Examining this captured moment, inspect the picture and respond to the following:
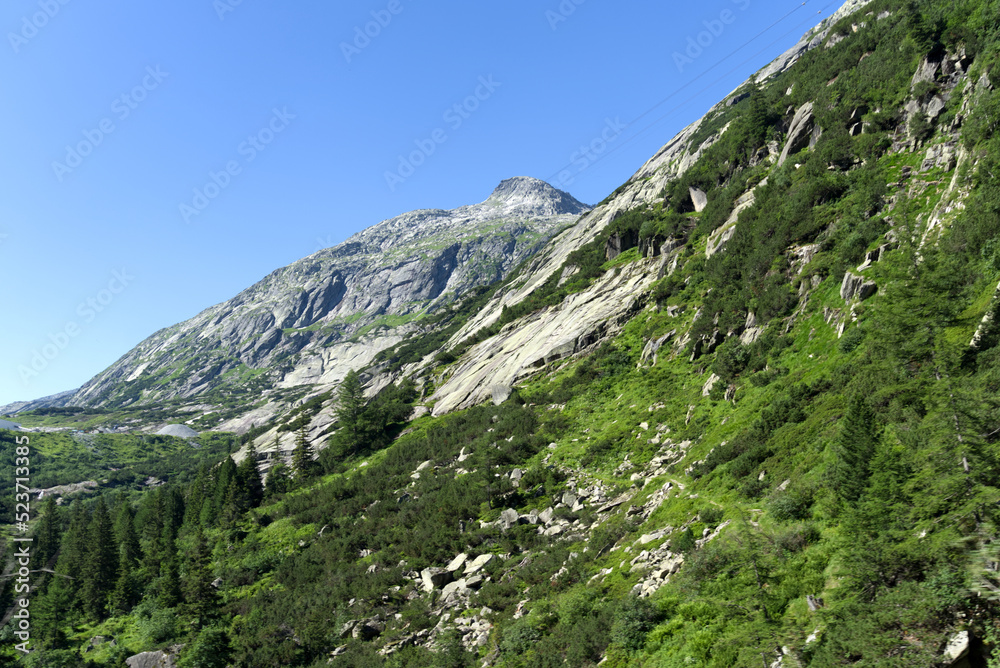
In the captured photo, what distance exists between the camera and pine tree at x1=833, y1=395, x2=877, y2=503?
491 inches

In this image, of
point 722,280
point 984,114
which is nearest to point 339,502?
point 722,280

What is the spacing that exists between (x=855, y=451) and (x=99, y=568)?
5841 cm

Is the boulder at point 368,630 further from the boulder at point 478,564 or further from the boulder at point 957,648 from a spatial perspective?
the boulder at point 957,648

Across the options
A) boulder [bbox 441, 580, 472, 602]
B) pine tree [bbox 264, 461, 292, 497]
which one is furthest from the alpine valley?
pine tree [bbox 264, 461, 292, 497]

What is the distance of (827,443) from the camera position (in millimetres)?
17219

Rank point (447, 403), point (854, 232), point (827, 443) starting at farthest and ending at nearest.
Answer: point (447, 403) → point (854, 232) → point (827, 443)

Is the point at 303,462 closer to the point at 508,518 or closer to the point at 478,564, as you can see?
the point at 508,518

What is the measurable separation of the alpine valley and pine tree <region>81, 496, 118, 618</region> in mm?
340

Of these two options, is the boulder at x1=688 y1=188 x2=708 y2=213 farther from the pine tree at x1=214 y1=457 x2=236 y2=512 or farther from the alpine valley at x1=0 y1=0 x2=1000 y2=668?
the pine tree at x1=214 y1=457 x2=236 y2=512

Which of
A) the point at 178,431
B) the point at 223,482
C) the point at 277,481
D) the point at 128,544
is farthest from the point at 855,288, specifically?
the point at 178,431

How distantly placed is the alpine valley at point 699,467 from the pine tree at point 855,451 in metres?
0.06

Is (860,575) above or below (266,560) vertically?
below

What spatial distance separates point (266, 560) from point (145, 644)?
8.77 metres

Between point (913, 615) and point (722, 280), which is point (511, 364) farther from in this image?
point (913, 615)
